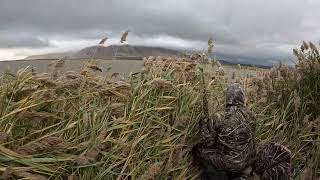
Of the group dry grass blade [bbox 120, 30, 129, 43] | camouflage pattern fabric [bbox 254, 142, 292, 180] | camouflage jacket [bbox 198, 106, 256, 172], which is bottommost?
camouflage pattern fabric [bbox 254, 142, 292, 180]

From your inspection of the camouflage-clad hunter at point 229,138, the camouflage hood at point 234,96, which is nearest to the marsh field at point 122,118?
the camouflage-clad hunter at point 229,138

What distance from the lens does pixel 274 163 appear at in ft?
26.2

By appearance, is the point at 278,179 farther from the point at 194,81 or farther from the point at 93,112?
the point at 93,112

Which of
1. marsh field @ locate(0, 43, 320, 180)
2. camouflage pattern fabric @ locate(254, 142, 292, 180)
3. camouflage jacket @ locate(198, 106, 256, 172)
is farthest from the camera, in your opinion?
camouflage pattern fabric @ locate(254, 142, 292, 180)

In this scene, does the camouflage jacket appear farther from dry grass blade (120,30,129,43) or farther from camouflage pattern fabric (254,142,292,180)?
dry grass blade (120,30,129,43)

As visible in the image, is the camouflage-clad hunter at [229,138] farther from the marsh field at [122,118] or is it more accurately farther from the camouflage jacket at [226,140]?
the marsh field at [122,118]

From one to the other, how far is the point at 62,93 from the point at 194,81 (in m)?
2.35

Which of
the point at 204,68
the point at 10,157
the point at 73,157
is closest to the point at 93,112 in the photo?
the point at 73,157

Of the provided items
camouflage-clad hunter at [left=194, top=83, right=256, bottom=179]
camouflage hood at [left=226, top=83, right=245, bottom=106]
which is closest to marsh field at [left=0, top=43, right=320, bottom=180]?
camouflage-clad hunter at [left=194, top=83, right=256, bottom=179]

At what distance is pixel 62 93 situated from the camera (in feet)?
23.3

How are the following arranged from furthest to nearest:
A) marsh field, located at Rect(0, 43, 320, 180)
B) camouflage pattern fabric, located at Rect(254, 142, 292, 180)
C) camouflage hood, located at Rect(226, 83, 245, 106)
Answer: camouflage pattern fabric, located at Rect(254, 142, 292, 180) → camouflage hood, located at Rect(226, 83, 245, 106) → marsh field, located at Rect(0, 43, 320, 180)

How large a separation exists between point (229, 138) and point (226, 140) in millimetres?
42

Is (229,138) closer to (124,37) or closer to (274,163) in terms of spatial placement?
(274,163)

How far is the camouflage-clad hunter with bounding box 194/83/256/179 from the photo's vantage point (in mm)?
7566
